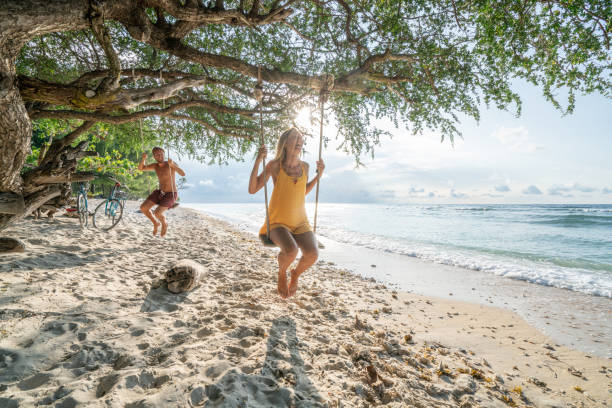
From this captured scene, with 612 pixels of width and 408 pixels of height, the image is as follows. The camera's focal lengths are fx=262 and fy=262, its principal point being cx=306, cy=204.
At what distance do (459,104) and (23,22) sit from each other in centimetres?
734

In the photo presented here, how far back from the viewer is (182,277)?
441cm

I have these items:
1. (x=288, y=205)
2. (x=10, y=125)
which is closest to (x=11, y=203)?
(x=10, y=125)

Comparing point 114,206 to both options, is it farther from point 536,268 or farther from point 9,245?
point 536,268

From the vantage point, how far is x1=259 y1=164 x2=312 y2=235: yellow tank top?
396cm

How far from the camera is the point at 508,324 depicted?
4.78 meters

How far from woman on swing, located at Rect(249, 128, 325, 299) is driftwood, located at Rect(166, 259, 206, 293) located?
1564 millimetres

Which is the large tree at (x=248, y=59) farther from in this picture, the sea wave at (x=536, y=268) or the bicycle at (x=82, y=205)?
the sea wave at (x=536, y=268)

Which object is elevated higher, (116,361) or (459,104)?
(459,104)

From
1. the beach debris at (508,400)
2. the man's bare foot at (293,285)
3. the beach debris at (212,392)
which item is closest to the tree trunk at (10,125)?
the beach debris at (212,392)

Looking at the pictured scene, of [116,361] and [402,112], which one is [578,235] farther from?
[116,361]

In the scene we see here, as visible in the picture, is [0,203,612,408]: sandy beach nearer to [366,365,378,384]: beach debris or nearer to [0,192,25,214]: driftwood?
[366,365,378,384]: beach debris

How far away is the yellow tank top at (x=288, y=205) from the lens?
396cm

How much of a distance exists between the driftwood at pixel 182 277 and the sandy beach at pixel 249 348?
15 centimetres

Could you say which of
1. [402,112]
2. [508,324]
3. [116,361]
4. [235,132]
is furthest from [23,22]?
[508,324]
